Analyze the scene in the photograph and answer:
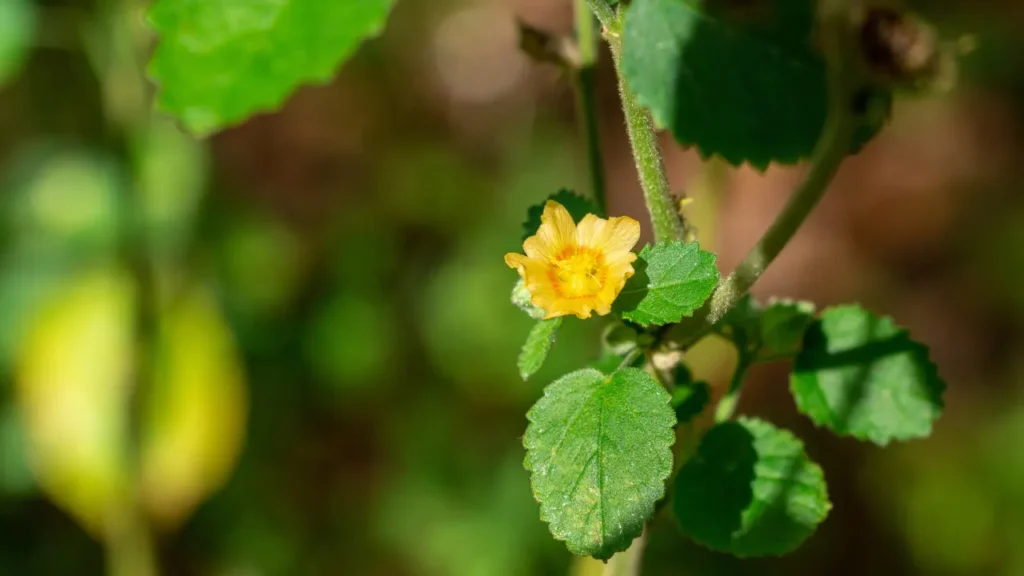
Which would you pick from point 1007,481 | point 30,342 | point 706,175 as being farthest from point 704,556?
point 30,342

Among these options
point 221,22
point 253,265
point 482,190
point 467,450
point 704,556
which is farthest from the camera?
point 482,190

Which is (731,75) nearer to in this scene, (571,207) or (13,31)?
(571,207)

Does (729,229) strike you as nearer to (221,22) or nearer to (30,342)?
(30,342)

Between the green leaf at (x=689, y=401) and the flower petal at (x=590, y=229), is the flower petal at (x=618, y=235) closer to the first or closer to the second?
the flower petal at (x=590, y=229)

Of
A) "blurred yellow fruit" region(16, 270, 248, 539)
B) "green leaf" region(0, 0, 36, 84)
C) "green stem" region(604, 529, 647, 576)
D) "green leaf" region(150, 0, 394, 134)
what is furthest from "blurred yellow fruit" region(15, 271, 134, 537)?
"green stem" region(604, 529, 647, 576)

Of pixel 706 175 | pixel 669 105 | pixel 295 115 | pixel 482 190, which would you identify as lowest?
pixel 295 115

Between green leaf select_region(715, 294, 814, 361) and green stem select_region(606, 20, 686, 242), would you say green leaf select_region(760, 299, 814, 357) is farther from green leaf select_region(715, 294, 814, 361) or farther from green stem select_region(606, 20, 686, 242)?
green stem select_region(606, 20, 686, 242)
